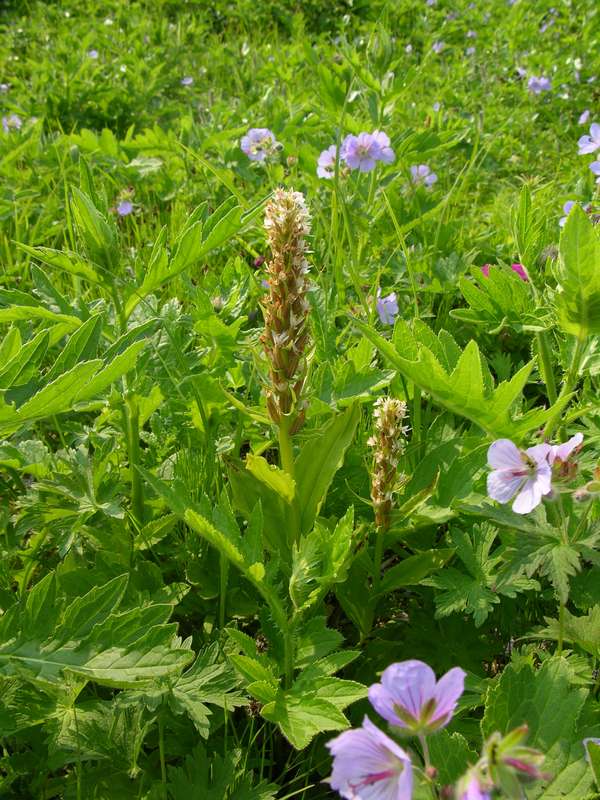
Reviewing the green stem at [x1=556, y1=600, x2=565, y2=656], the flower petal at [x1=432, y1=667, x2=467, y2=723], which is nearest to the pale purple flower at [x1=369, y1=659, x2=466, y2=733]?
the flower petal at [x1=432, y1=667, x2=467, y2=723]

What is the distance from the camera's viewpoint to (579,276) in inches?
54.8

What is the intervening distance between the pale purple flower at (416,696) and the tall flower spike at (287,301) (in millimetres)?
726

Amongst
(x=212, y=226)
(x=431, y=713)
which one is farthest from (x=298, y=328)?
(x=431, y=713)

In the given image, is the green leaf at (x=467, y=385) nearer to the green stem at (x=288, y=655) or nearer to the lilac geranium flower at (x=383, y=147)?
the green stem at (x=288, y=655)

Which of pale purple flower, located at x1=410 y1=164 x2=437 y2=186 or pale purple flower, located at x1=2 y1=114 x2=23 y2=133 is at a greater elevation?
pale purple flower, located at x1=2 y1=114 x2=23 y2=133

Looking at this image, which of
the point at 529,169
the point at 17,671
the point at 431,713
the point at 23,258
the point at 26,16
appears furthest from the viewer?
the point at 26,16

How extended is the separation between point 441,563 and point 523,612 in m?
0.27

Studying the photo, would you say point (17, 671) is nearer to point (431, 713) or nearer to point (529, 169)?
point (431, 713)

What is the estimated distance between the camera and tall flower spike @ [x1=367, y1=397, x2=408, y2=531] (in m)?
1.53

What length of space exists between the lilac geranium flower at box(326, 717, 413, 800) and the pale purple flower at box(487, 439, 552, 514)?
0.63 meters

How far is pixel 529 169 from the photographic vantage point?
14.6ft

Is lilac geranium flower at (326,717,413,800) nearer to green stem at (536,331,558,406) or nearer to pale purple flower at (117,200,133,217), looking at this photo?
green stem at (536,331,558,406)

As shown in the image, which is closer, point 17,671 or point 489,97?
point 17,671

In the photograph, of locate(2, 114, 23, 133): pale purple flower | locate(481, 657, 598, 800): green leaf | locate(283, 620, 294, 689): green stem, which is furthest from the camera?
locate(2, 114, 23, 133): pale purple flower
